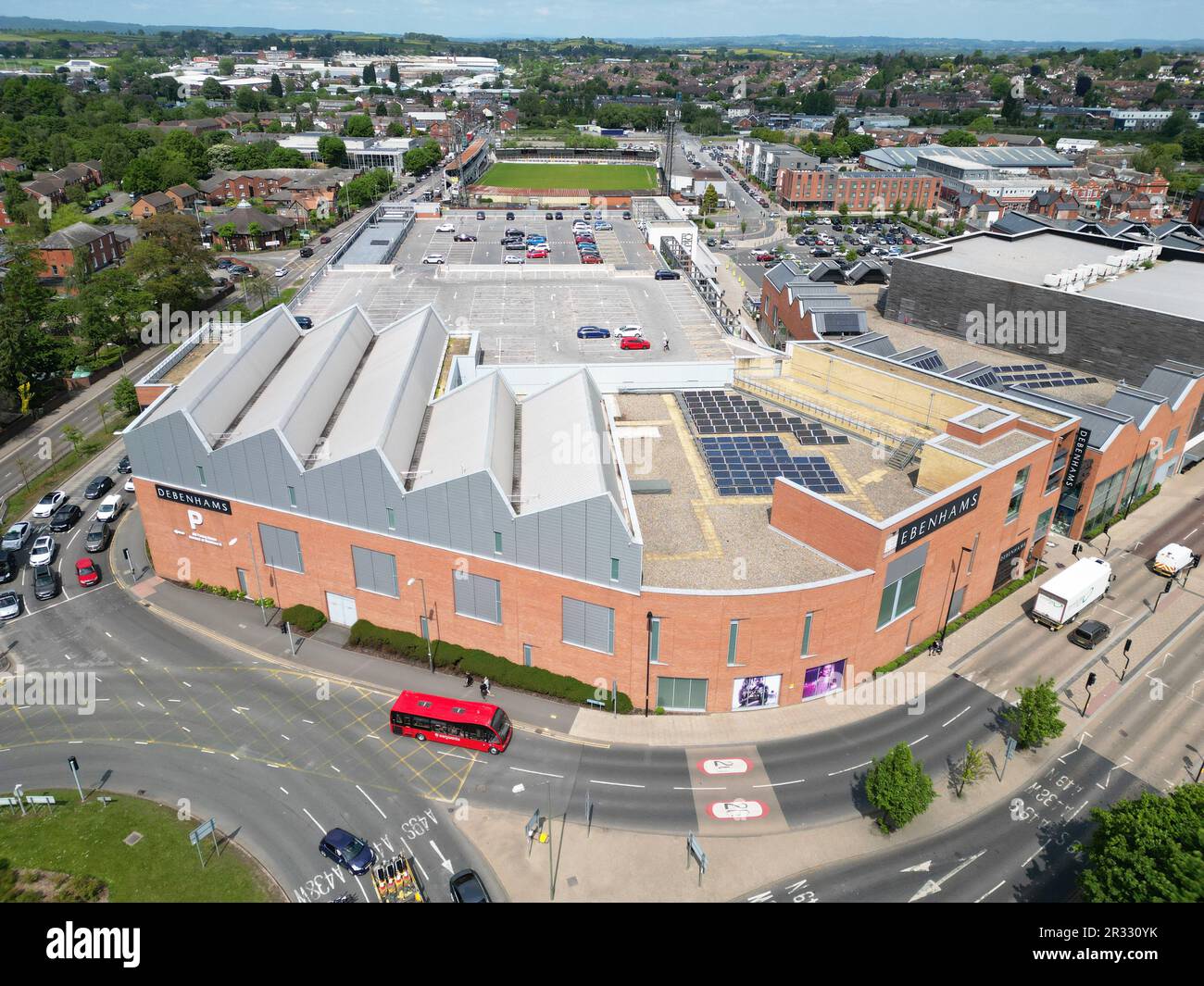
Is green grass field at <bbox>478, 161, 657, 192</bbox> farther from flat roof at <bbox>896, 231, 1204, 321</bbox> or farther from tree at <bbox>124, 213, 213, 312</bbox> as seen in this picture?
flat roof at <bbox>896, 231, 1204, 321</bbox>

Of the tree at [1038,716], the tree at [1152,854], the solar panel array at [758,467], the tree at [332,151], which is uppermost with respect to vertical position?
the tree at [332,151]

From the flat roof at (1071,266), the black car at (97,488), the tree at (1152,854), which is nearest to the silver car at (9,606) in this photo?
the black car at (97,488)

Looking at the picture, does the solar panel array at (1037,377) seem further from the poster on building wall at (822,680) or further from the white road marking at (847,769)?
the white road marking at (847,769)

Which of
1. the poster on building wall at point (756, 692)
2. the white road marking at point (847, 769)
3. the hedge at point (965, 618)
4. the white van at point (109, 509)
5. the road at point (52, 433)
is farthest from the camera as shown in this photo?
the road at point (52, 433)

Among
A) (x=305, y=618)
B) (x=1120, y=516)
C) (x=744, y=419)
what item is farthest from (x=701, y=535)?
(x=1120, y=516)

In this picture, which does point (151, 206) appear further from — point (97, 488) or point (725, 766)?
point (725, 766)

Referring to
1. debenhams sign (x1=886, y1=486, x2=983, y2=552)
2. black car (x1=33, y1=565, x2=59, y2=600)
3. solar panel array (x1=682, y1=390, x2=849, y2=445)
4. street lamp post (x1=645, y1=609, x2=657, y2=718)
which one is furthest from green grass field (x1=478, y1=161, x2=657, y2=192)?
street lamp post (x1=645, y1=609, x2=657, y2=718)
